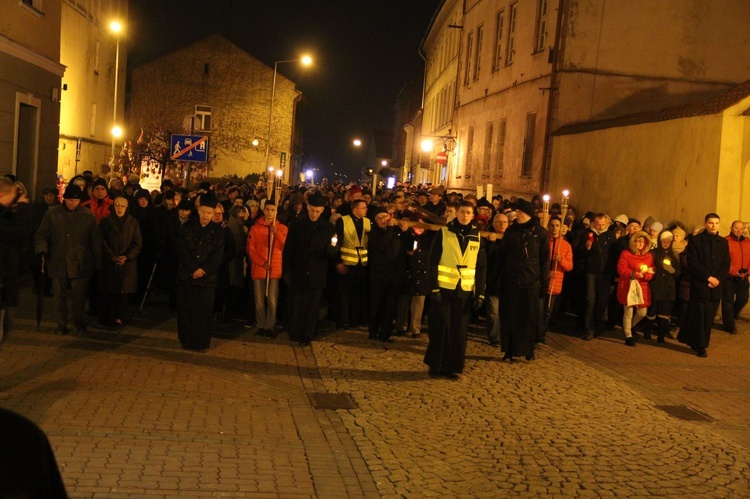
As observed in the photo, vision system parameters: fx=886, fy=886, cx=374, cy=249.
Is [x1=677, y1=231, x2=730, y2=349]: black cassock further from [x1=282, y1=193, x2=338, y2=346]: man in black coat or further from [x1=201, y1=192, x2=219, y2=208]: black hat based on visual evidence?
[x1=201, y1=192, x2=219, y2=208]: black hat

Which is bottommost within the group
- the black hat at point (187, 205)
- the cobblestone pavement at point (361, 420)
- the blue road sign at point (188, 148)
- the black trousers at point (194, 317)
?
the cobblestone pavement at point (361, 420)

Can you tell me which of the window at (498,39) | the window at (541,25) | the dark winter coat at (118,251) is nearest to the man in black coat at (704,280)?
the dark winter coat at (118,251)

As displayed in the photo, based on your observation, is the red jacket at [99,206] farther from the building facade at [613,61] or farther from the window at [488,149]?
the window at [488,149]

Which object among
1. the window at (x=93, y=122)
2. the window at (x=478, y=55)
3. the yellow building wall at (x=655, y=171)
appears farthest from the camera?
the window at (x=478, y=55)

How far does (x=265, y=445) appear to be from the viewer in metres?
7.00

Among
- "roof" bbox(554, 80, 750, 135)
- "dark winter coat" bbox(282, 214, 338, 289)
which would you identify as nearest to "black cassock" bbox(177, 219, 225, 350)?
"dark winter coat" bbox(282, 214, 338, 289)

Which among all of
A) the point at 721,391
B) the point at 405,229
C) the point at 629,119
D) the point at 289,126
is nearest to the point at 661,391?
the point at 721,391

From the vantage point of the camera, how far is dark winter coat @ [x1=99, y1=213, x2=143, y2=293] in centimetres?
1148

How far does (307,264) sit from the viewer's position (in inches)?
451

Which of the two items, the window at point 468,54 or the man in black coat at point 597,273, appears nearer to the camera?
the man in black coat at point 597,273

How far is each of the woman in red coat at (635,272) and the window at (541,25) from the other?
50.2 ft

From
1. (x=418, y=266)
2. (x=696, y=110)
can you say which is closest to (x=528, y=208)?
(x=418, y=266)

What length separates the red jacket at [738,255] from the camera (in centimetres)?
1418

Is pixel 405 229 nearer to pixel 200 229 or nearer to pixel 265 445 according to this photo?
pixel 200 229
